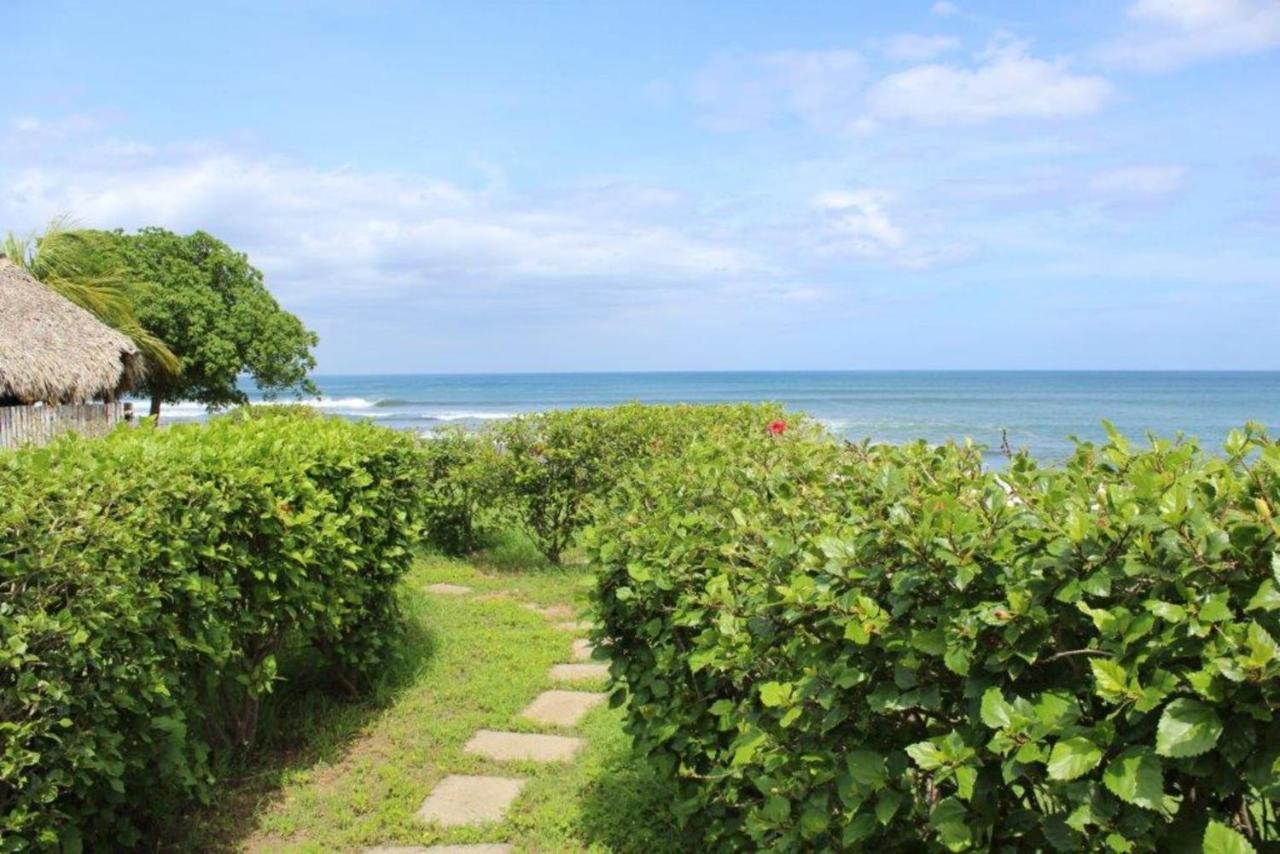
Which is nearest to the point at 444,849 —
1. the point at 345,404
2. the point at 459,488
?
the point at 459,488

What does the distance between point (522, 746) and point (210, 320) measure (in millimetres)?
28941

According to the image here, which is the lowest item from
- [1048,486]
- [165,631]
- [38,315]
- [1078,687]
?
[165,631]

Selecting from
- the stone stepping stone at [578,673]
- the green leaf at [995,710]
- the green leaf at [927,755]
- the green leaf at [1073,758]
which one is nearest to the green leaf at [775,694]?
the green leaf at [927,755]

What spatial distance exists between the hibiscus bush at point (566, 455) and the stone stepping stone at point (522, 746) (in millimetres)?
4000

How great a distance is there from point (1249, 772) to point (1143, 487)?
0.46m

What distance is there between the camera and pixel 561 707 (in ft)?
16.8

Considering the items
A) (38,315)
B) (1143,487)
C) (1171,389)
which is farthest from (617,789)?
(1171,389)

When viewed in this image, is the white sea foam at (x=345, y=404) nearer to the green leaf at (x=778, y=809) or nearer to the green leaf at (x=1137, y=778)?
the green leaf at (x=778, y=809)

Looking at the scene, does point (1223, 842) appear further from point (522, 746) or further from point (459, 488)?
point (459, 488)

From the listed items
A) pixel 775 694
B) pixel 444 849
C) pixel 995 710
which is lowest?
pixel 444 849

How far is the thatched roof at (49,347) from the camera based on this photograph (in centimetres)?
1551

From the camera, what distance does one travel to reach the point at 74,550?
8.95 ft

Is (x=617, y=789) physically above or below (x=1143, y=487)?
below

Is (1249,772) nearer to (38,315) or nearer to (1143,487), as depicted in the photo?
(1143,487)
